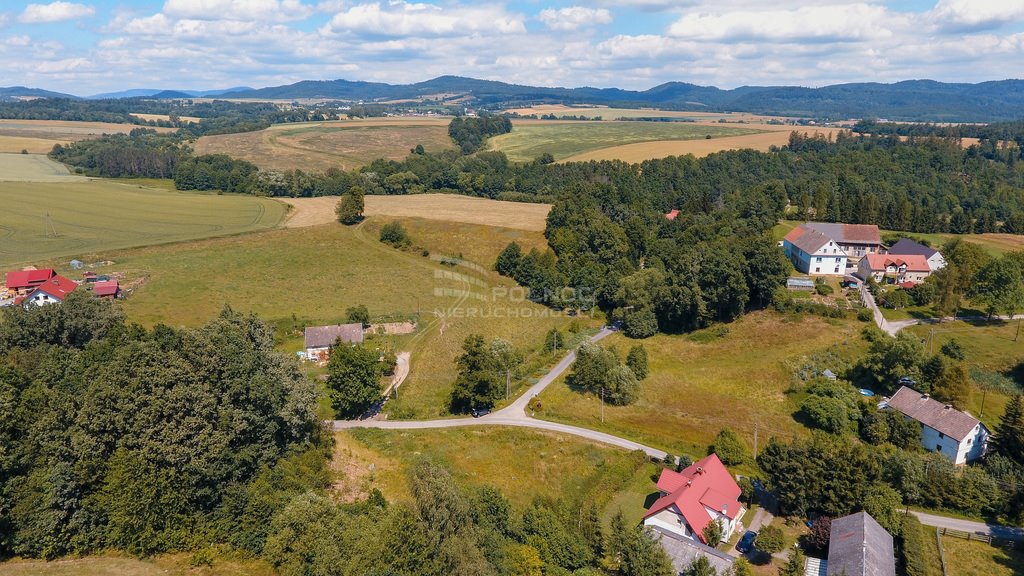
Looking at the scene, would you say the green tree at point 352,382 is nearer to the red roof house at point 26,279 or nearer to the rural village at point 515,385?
the rural village at point 515,385

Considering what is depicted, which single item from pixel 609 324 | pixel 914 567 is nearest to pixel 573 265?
pixel 609 324

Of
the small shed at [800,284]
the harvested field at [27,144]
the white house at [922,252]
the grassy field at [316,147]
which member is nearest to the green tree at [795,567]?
the small shed at [800,284]

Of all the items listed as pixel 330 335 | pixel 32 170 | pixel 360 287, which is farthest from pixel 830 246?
pixel 32 170

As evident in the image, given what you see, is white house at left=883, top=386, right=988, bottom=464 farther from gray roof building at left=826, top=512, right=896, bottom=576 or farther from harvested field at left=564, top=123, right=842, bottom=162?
harvested field at left=564, top=123, right=842, bottom=162

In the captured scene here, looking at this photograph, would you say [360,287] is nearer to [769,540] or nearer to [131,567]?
[131,567]

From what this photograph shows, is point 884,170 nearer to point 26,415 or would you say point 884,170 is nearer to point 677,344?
point 677,344
